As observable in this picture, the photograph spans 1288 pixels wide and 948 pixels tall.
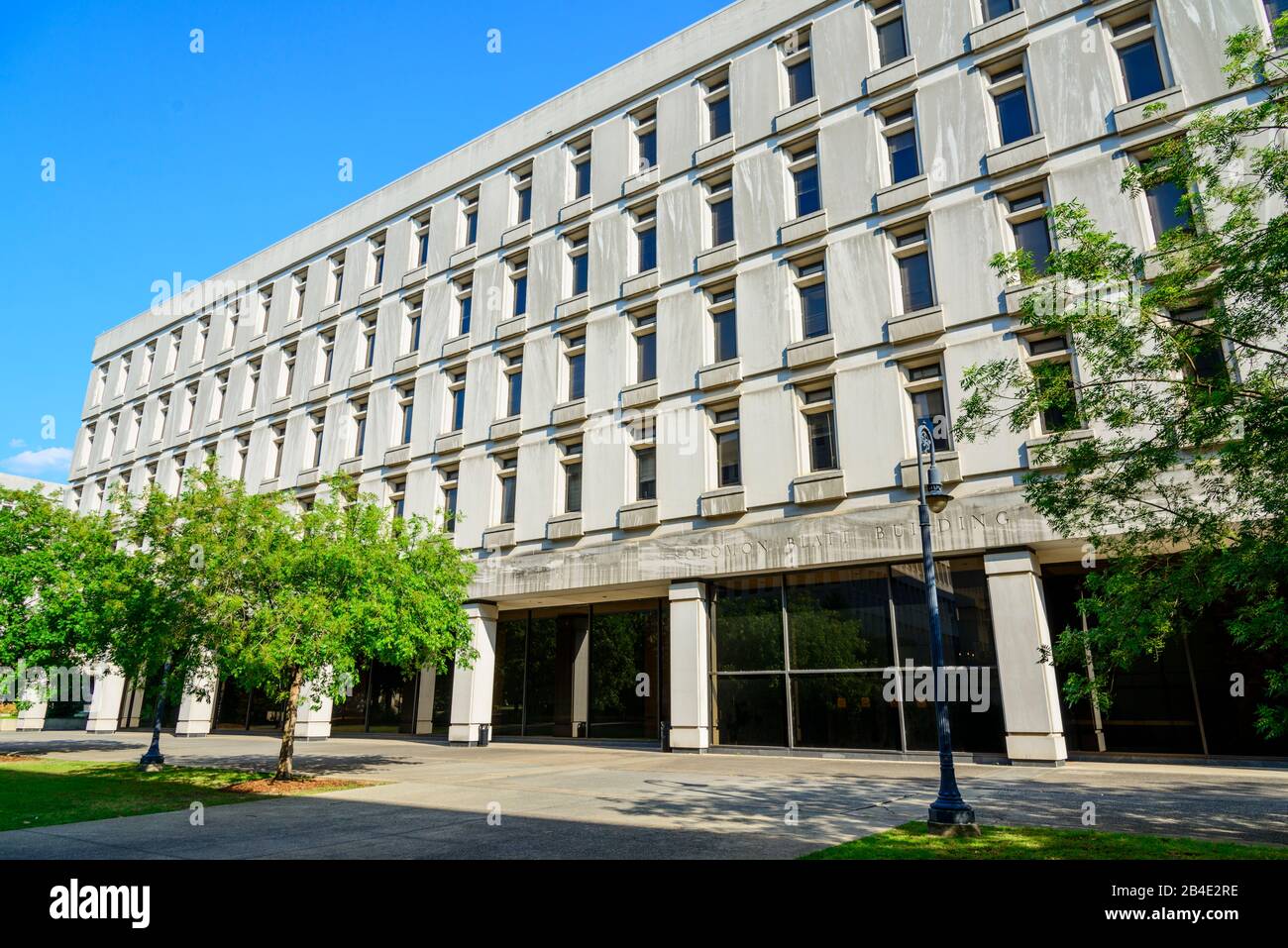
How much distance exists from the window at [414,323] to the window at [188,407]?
53.3ft

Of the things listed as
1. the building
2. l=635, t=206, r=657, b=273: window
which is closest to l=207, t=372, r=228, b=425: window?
the building

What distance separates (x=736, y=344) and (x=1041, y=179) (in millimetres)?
9132

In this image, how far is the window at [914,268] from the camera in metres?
20.5

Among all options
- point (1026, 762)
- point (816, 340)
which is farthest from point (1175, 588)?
point (816, 340)

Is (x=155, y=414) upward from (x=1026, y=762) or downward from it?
upward

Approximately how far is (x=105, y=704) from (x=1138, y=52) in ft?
160

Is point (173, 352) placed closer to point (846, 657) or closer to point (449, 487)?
point (449, 487)

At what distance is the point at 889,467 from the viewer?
19594 mm

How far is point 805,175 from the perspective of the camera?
23.6 metres

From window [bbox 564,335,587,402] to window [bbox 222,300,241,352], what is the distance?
2326cm

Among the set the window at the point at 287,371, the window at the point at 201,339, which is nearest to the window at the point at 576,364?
the window at the point at 287,371

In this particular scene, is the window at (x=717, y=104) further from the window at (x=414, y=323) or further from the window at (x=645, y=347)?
the window at (x=414, y=323)

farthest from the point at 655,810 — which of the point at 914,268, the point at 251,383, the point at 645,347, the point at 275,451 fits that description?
the point at 251,383
